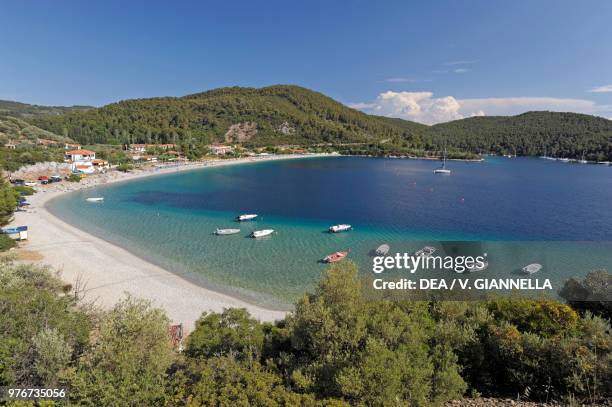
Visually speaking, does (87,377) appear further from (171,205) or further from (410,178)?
(410,178)

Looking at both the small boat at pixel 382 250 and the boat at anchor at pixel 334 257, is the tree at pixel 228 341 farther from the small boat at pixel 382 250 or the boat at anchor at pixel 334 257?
the small boat at pixel 382 250

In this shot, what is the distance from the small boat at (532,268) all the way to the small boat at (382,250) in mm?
9276

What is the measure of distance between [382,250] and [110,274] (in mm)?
19635

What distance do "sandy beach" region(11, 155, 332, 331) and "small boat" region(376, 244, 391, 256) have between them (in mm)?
11776

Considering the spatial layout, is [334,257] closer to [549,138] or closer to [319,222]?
[319,222]

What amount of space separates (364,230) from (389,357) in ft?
92.3

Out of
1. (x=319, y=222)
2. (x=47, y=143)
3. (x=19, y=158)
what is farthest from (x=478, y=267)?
(x=47, y=143)

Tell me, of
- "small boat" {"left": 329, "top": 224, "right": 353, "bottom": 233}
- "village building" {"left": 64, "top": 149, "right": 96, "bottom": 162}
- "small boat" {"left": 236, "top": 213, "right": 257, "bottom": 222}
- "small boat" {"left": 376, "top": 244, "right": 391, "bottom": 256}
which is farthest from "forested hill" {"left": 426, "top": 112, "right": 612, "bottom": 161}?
"village building" {"left": 64, "top": 149, "right": 96, "bottom": 162}

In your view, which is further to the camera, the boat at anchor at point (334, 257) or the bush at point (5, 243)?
the boat at anchor at point (334, 257)

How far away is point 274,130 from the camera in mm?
163625

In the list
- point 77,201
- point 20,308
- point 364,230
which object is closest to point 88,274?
point 20,308

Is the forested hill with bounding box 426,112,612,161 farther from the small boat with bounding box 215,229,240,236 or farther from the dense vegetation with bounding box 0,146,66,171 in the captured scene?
the dense vegetation with bounding box 0,146,66,171

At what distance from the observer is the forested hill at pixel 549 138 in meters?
134

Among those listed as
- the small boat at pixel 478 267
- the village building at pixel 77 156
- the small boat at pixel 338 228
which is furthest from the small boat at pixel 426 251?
the village building at pixel 77 156
